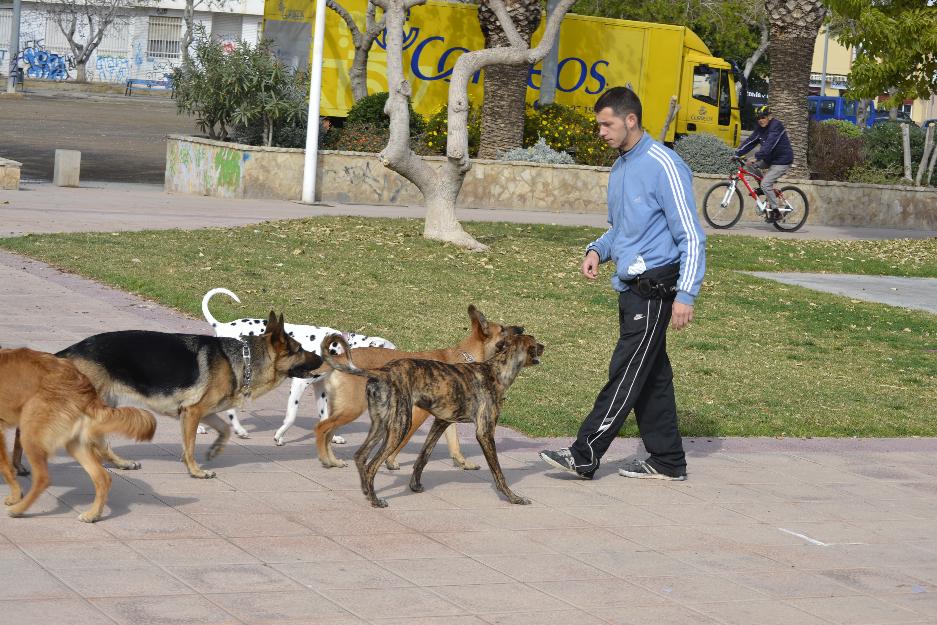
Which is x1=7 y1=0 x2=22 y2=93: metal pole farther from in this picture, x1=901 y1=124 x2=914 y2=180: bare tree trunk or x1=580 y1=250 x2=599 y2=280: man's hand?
x1=580 y1=250 x2=599 y2=280: man's hand

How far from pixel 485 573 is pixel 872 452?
4077 mm

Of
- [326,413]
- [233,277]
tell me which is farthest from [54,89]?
[326,413]

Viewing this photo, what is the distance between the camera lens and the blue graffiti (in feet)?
215

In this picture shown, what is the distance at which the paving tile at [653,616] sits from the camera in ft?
16.7

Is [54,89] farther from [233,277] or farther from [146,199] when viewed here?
[233,277]

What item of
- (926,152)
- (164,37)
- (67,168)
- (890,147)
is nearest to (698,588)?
(67,168)

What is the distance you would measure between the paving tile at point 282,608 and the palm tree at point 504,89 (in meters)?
20.3

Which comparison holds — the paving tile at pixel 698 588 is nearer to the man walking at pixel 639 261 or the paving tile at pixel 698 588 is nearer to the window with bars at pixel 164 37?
the man walking at pixel 639 261

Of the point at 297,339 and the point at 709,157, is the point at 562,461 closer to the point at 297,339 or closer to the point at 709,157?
the point at 297,339

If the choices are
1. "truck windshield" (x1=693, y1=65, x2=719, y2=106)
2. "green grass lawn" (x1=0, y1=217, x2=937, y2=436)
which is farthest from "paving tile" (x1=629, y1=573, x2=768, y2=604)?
"truck windshield" (x1=693, y1=65, x2=719, y2=106)

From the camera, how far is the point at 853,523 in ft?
22.5

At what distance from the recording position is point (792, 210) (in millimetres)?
22953

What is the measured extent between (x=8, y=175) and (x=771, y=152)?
13.1m

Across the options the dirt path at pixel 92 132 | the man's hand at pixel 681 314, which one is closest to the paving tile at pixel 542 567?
the man's hand at pixel 681 314
